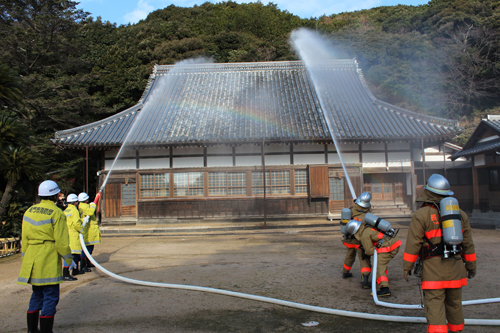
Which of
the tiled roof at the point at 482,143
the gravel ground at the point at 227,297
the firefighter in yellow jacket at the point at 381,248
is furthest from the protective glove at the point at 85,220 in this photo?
the tiled roof at the point at 482,143

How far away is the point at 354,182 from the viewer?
597 inches

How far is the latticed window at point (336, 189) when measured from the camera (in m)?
15.3

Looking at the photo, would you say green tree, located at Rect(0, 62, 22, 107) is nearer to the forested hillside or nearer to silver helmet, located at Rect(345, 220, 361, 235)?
the forested hillside

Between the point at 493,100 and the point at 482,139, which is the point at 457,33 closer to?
the point at 493,100

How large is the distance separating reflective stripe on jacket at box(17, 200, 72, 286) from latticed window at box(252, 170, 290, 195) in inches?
458

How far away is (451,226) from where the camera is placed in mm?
3184

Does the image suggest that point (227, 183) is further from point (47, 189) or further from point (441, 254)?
point (441, 254)

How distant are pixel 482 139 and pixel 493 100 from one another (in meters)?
19.4

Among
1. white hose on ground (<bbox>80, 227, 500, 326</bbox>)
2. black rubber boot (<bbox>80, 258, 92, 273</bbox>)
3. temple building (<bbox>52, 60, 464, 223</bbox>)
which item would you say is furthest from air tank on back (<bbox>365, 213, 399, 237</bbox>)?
temple building (<bbox>52, 60, 464, 223</bbox>)

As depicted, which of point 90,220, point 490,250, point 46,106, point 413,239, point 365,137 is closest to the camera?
point 413,239

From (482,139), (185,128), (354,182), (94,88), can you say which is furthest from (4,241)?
(94,88)

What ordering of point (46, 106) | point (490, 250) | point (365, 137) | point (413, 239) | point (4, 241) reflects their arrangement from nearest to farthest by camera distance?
point (413, 239) → point (490, 250) → point (4, 241) → point (365, 137) → point (46, 106)

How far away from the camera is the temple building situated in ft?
49.0

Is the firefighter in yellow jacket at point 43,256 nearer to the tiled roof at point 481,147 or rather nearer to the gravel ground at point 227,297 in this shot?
the gravel ground at point 227,297
